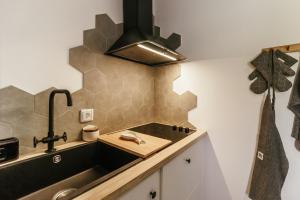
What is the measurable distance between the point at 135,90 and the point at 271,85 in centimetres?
104

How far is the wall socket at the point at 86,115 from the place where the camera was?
1.10 m

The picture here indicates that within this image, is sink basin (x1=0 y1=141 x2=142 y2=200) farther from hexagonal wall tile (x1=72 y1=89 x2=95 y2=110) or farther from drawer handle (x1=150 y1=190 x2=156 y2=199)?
hexagonal wall tile (x1=72 y1=89 x2=95 y2=110)

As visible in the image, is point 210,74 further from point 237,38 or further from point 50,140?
point 50,140

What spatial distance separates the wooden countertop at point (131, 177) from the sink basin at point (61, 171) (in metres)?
0.03

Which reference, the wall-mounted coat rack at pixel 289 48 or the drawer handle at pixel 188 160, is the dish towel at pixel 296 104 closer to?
the wall-mounted coat rack at pixel 289 48

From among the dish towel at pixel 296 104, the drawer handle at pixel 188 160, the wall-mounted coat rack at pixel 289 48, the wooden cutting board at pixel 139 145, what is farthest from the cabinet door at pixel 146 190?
the wall-mounted coat rack at pixel 289 48

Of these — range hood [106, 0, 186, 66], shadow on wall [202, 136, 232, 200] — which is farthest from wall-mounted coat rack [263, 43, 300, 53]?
shadow on wall [202, 136, 232, 200]

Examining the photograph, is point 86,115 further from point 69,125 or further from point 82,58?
point 82,58

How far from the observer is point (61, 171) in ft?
3.04

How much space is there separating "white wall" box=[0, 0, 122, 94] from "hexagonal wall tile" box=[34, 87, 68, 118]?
3 cm

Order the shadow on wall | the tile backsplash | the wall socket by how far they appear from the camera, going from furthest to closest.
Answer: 1. the shadow on wall
2. the wall socket
3. the tile backsplash

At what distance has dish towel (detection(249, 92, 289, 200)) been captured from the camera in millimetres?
1059

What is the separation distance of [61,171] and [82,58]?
691mm

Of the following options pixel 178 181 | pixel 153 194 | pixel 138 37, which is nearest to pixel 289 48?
pixel 138 37
